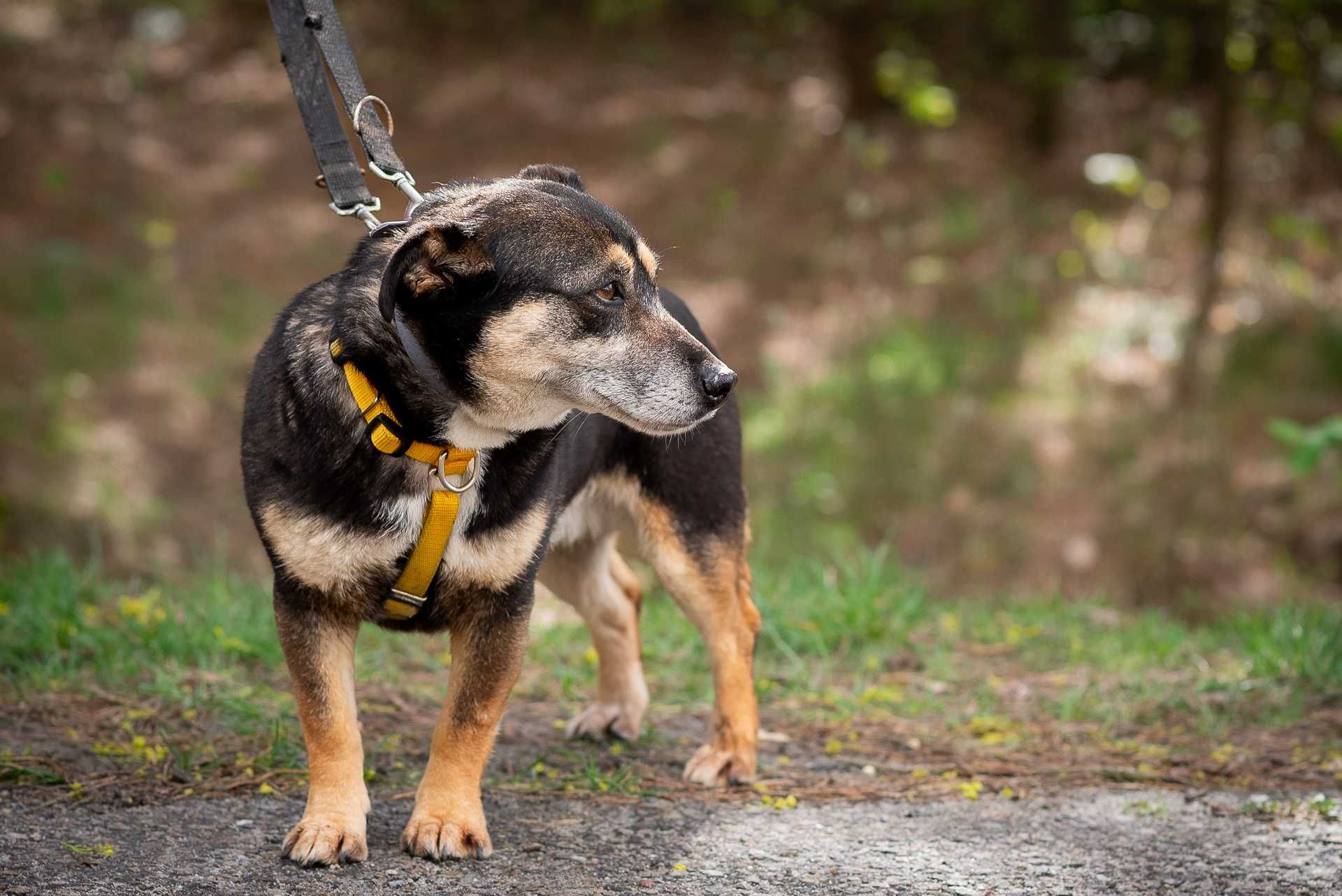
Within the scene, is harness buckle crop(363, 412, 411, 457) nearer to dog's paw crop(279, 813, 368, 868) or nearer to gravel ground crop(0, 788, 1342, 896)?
dog's paw crop(279, 813, 368, 868)

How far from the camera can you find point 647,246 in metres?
3.56

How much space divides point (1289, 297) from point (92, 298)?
32.2ft

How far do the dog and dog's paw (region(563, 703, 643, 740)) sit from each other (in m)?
1.05

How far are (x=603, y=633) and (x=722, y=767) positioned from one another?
2.18ft

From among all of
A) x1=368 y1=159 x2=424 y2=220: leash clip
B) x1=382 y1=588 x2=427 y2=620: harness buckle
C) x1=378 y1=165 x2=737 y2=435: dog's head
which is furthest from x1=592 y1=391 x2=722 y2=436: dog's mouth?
x1=368 y1=159 x2=424 y2=220: leash clip

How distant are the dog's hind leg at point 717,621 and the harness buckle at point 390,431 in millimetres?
1187

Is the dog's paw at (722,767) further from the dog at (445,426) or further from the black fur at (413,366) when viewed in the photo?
the black fur at (413,366)

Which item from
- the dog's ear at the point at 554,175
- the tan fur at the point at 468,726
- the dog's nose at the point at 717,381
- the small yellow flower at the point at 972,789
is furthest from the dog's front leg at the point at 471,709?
the small yellow flower at the point at 972,789

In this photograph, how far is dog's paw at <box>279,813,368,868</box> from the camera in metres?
3.25

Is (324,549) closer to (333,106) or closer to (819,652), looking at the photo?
(333,106)

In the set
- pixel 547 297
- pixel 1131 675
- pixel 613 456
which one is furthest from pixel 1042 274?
pixel 547 297

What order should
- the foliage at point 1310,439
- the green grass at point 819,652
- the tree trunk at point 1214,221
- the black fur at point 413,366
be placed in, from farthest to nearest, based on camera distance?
the tree trunk at point 1214,221 < the foliage at point 1310,439 < the green grass at point 819,652 < the black fur at point 413,366

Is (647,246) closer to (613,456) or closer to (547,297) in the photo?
(547,297)

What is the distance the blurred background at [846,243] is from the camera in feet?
31.1
